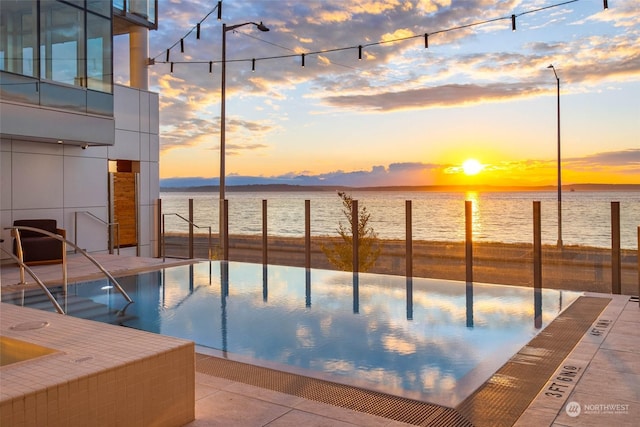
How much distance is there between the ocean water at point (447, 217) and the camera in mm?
8711

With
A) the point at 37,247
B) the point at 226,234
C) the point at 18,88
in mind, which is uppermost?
the point at 18,88

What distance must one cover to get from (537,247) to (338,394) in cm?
561

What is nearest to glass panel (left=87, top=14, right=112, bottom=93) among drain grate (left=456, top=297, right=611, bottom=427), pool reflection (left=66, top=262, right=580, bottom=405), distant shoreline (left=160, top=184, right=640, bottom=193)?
pool reflection (left=66, top=262, right=580, bottom=405)

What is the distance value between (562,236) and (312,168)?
2091 centimetres

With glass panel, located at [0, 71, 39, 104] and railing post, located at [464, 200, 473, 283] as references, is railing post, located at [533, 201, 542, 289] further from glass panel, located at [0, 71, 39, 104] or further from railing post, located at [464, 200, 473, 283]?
glass panel, located at [0, 71, 39, 104]

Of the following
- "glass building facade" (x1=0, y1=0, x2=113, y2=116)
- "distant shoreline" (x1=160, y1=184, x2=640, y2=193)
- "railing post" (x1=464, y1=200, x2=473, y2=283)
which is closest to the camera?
"railing post" (x1=464, y1=200, x2=473, y2=283)

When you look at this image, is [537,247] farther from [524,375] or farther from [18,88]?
[18,88]

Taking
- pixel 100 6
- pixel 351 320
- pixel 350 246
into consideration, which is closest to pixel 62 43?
pixel 100 6

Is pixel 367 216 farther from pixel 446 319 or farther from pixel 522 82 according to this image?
pixel 522 82

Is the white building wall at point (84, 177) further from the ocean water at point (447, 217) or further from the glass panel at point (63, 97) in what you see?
the glass panel at point (63, 97)

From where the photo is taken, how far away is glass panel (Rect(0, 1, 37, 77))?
9203mm

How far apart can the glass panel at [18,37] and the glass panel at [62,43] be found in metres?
0.18

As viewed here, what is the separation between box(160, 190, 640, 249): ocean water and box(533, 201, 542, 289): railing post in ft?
0.77

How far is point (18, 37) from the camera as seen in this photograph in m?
9.39
